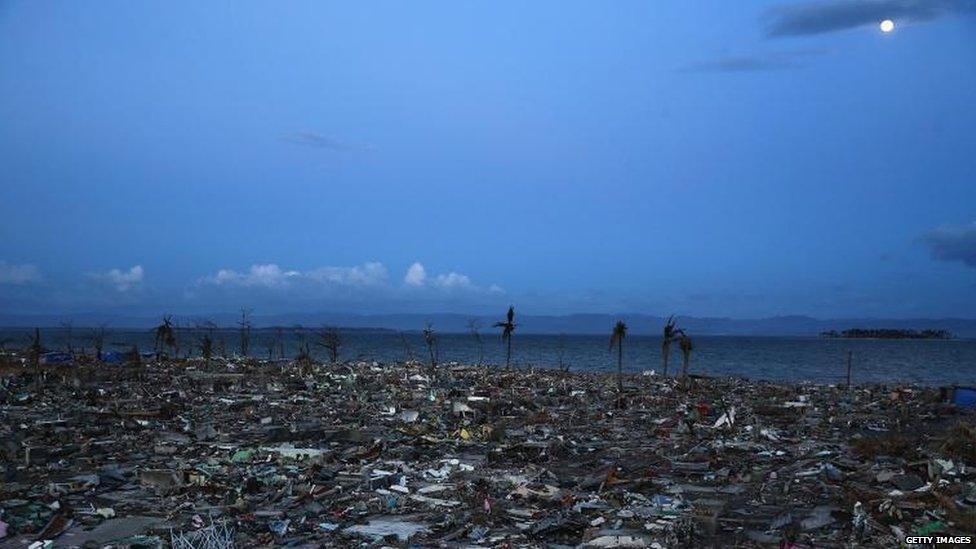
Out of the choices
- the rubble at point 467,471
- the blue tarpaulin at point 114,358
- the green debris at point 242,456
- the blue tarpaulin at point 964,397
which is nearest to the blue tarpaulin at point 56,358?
the blue tarpaulin at point 114,358

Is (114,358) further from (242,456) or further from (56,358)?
(242,456)

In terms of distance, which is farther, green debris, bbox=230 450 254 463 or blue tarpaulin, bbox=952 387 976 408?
blue tarpaulin, bbox=952 387 976 408

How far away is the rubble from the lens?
8328 mm

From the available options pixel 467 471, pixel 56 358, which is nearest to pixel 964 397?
pixel 467 471

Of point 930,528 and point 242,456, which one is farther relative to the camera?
point 242,456

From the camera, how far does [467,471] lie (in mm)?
11680

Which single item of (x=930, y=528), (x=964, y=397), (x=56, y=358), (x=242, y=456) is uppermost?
(x=930, y=528)

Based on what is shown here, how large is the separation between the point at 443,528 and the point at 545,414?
10234mm

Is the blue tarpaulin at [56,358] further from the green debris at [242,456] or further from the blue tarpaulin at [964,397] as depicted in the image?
the blue tarpaulin at [964,397]

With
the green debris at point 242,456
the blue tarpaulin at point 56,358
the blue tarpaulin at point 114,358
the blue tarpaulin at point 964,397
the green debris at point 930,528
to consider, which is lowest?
the blue tarpaulin at point 114,358

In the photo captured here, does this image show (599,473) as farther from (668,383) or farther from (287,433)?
(668,383)

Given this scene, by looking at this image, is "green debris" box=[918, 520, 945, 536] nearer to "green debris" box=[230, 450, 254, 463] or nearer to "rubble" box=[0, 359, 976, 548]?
"rubble" box=[0, 359, 976, 548]

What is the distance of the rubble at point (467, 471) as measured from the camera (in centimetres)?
833

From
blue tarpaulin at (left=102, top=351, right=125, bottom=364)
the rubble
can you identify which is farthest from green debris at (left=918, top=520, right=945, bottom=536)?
blue tarpaulin at (left=102, top=351, right=125, bottom=364)
